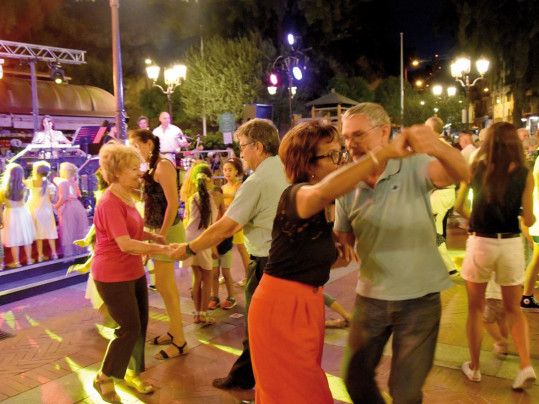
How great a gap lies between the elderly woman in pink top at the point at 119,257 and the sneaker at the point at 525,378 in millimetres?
2776

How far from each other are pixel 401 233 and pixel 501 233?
1657 millimetres

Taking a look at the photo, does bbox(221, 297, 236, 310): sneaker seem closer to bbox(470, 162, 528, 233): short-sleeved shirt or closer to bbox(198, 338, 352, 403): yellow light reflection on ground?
bbox(198, 338, 352, 403): yellow light reflection on ground

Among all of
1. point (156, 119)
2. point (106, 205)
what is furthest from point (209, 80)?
point (106, 205)

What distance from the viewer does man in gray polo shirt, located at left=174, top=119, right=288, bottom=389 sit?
3102 mm

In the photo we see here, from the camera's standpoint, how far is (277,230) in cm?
242

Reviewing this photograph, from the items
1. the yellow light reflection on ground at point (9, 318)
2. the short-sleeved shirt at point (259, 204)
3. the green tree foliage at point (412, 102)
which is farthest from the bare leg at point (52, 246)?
the green tree foliage at point (412, 102)

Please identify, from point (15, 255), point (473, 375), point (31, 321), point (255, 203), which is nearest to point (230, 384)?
point (255, 203)

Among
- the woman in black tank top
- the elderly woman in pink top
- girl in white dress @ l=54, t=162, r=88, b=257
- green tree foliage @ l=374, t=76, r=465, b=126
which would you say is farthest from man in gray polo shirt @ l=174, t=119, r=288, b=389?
green tree foliage @ l=374, t=76, r=465, b=126

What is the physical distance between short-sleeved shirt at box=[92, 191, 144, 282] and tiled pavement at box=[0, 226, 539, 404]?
104 cm

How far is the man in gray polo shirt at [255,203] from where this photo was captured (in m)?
3.10

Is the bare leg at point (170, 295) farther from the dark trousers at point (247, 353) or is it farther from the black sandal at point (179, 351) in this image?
the dark trousers at point (247, 353)

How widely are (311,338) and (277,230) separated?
537mm

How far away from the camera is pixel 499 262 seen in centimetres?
370

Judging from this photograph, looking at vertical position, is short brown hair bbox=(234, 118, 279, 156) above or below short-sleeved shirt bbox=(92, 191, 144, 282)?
above
